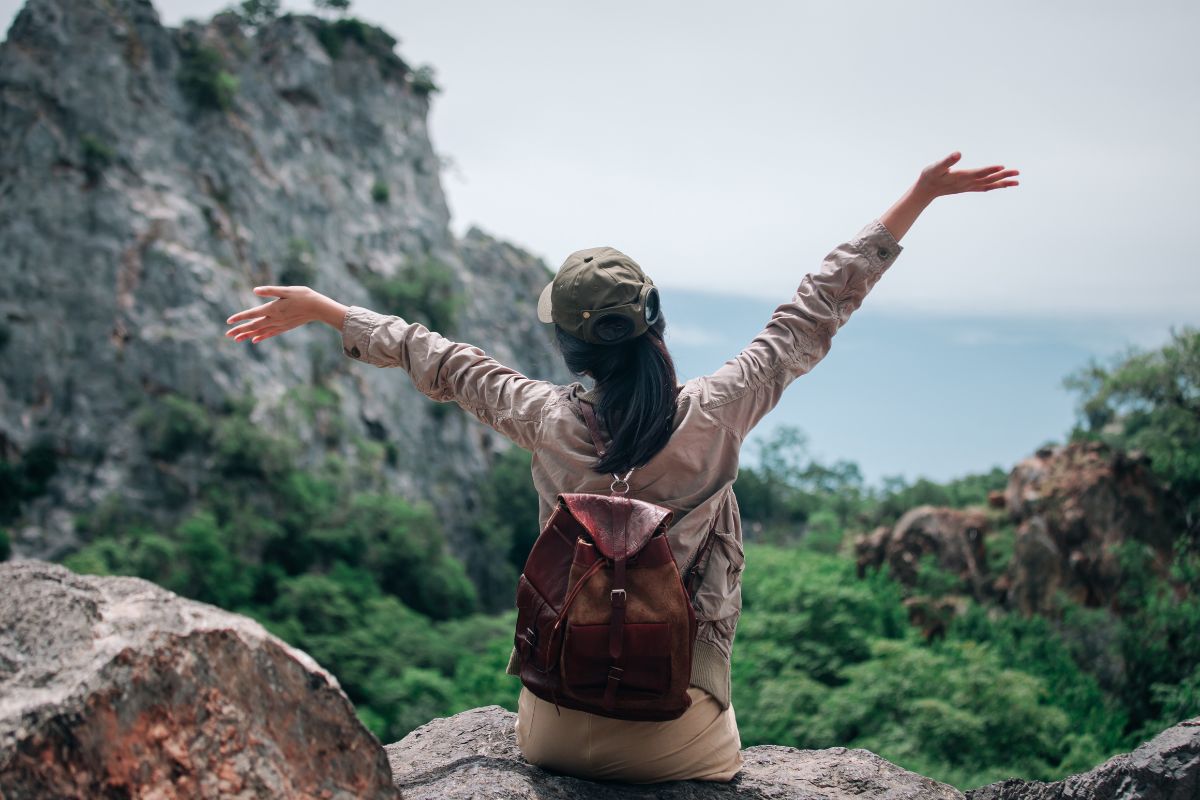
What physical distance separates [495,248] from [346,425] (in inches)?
858

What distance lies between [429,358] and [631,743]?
39.5 inches

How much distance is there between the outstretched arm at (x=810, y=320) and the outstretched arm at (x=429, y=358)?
422 millimetres

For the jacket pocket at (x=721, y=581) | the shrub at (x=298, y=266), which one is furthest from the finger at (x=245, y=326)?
the shrub at (x=298, y=266)

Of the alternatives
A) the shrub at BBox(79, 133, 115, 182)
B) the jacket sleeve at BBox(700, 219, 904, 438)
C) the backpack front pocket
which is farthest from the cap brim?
the shrub at BBox(79, 133, 115, 182)

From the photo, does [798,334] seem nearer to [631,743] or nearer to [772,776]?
[631,743]

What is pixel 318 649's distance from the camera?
2519 cm

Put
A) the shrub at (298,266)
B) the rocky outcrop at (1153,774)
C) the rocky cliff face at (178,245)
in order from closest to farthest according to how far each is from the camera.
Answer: the rocky outcrop at (1153,774) → the rocky cliff face at (178,245) → the shrub at (298,266)

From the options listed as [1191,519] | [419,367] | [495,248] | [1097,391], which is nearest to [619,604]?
[419,367]

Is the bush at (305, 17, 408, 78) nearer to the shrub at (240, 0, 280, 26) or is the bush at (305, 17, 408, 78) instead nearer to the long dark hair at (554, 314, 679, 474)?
the shrub at (240, 0, 280, 26)

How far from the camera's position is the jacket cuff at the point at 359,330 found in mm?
2658

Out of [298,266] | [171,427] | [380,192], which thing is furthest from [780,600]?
[380,192]

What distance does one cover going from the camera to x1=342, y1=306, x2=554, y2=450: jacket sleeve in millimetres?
2533

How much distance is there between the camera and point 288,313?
108 inches

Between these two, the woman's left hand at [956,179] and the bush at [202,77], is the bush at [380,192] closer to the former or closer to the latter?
the bush at [202,77]
